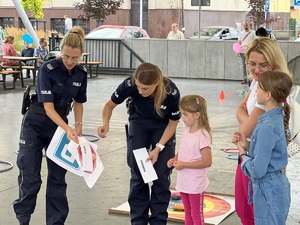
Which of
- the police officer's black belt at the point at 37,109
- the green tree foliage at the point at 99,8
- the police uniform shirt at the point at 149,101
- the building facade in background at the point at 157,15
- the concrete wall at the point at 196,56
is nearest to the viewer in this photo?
the police uniform shirt at the point at 149,101

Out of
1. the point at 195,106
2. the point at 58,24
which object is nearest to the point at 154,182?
the point at 195,106

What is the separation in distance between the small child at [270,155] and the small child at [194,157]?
0.93 meters

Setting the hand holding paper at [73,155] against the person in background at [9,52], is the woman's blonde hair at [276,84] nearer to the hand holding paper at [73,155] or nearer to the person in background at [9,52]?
the hand holding paper at [73,155]

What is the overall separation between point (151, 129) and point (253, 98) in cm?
125

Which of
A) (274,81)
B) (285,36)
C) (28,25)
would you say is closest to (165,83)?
(274,81)

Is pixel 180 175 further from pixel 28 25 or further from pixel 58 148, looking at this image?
pixel 28 25

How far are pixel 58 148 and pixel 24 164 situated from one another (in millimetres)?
385

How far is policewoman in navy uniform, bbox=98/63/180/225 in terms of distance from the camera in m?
6.10

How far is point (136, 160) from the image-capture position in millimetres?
6164

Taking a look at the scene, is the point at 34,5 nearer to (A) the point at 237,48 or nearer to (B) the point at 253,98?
(A) the point at 237,48

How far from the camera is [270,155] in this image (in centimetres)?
477

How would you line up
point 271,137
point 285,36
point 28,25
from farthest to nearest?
point 285,36, point 28,25, point 271,137

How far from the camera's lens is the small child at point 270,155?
476 centimetres

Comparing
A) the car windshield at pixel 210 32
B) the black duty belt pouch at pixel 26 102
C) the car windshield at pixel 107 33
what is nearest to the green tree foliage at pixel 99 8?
the car windshield at pixel 210 32
